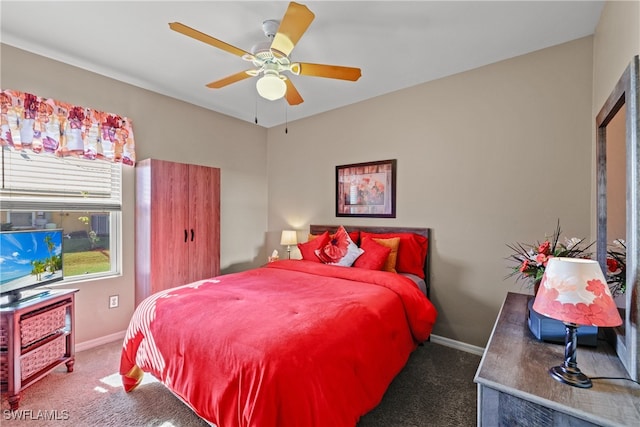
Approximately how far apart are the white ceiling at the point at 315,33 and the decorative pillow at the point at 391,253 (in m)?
1.74

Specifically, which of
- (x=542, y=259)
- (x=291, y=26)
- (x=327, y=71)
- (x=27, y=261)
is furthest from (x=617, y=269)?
(x=27, y=261)

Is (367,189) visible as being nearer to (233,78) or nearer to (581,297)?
(233,78)

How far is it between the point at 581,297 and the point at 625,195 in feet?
2.02

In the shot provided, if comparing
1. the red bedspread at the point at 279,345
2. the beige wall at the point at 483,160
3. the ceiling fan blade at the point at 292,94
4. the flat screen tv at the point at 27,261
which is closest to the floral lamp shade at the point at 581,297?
the red bedspread at the point at 279,345

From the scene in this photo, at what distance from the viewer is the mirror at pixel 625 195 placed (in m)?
1.08

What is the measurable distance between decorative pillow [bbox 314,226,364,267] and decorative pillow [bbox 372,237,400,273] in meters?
0.27

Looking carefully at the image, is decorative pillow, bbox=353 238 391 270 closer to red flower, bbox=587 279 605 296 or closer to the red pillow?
the red pillow

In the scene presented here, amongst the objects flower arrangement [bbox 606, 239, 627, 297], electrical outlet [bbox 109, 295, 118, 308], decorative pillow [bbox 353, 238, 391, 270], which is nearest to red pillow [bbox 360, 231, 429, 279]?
decorative pillow [bbox 353, 238, 391, 270]

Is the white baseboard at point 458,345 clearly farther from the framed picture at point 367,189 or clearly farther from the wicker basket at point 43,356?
the wicker basket at point 43,356

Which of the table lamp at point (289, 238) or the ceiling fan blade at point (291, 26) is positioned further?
the table lamp at point (289, 238)

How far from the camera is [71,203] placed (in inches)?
107

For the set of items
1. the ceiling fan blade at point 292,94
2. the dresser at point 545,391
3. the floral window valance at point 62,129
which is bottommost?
the dresser at point 545,391

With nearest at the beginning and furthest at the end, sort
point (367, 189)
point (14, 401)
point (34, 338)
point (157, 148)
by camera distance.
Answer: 1. point (14, 401)
2. point (34, 338)
3. point (157, 148)
4. point (367, 189)

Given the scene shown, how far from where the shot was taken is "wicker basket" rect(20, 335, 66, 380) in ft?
6.43
